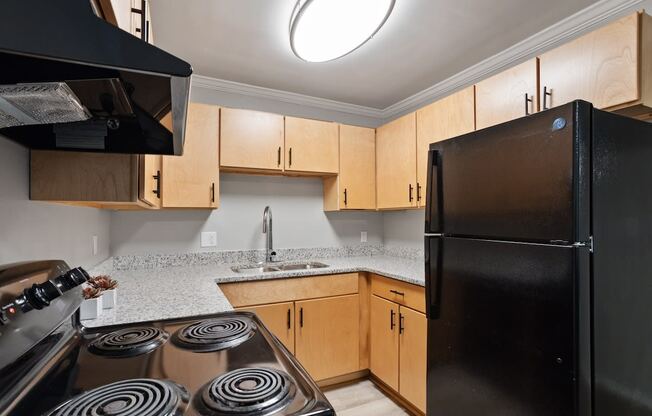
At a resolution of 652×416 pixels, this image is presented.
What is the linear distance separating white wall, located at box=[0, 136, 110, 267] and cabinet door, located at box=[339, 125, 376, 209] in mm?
1883

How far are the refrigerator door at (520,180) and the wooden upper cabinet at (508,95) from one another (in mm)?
493

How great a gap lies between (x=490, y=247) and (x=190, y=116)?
2058 mm

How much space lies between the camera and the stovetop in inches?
23.3

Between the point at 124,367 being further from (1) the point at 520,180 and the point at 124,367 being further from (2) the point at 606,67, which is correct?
(2) the point at 606,67

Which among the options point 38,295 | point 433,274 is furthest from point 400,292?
point 38,295

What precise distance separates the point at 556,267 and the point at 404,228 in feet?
6.33

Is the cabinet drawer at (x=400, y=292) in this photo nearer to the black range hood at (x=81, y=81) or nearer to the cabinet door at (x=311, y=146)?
the cabinet door at (x=311, y=146)

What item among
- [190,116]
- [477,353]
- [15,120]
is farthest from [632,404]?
[190,116]

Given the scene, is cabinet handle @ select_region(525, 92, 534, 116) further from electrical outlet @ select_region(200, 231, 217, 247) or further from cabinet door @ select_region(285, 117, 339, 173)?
electrical outlet @ select_region(200, 231, 217, 247)

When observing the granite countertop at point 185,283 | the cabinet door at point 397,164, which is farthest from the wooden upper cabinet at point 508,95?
the granite countertop at point 185,283

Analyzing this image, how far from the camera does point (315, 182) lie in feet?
10.1

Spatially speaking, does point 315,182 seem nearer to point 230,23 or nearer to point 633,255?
point 230,23

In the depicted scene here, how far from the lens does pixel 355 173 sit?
9.50 feet

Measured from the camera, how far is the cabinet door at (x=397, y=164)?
251 centimetres
